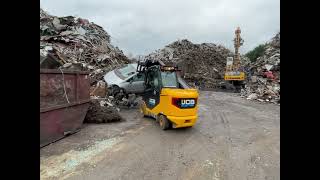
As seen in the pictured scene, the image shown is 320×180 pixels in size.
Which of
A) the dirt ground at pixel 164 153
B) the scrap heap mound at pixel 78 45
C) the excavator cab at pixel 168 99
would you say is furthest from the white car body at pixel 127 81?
the dirt ground at pixel 164 153

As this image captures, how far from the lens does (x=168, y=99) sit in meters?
7.44

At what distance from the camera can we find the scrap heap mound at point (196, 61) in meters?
24.2

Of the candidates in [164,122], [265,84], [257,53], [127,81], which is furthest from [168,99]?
[257,53]

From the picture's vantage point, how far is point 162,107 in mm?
7852

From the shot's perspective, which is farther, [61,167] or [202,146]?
[202,146]

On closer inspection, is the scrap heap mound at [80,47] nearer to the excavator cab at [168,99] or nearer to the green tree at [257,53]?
the excavator cab at [168,99]

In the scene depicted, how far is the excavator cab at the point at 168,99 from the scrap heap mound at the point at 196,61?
1399 cm

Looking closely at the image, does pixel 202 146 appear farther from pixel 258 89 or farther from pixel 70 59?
pixel 258 89

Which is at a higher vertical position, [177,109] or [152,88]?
[152,88]

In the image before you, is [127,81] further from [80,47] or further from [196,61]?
[196,61]

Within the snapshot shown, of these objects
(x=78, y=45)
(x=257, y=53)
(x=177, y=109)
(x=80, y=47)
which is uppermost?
(x=257, y=53)

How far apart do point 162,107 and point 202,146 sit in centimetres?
177

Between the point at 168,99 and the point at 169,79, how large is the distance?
0.95m
